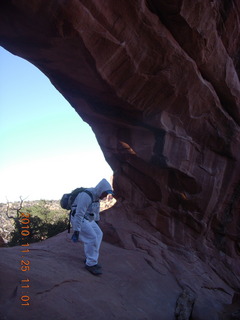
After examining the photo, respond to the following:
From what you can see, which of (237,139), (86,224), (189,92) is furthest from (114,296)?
(237,139)

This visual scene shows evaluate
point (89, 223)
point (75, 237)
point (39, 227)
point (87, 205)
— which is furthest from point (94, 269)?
point (39, 227)

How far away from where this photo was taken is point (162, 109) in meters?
10.2

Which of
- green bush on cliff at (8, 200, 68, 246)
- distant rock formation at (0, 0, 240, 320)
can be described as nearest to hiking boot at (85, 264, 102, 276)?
distant rock formation at (0, 0, 240, 320)

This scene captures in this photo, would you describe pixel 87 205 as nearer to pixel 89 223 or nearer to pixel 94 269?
pixel 89 223

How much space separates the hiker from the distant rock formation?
2103 mm

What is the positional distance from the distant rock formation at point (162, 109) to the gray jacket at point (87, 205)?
2840 mm

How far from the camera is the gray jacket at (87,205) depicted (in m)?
7.25

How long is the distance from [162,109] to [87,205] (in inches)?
183

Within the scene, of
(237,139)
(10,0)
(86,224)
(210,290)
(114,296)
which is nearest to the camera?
(10,0)

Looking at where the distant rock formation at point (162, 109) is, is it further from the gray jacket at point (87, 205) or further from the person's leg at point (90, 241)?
the gray jacket at point (87, 205)

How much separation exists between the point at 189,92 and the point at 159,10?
293 centimetres

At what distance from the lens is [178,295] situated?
27.5 ft

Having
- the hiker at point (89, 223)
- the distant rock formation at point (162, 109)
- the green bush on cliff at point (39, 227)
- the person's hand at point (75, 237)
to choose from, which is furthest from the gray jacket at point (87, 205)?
the green bush on cliff at point (39, 227)

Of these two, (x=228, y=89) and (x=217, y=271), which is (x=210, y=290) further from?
(x=228, y=89)
